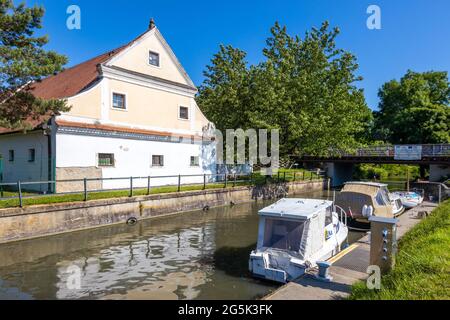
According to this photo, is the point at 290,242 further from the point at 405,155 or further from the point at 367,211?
the point at 405,155

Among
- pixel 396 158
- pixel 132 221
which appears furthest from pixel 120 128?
pixel 396 158

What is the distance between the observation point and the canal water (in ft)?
26.9

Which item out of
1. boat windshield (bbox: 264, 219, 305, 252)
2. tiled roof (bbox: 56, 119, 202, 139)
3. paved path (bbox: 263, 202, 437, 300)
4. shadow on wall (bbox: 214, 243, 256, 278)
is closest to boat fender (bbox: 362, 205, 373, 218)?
paved path (bbox: 263, 202, 437, 300)

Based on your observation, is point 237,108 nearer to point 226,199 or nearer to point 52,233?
point 226,199

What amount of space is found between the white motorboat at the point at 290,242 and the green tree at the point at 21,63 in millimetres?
10775

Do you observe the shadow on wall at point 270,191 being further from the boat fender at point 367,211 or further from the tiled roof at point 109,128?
the boat fender at point 367,211

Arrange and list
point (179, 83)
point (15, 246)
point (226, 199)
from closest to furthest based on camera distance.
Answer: point (15, 246), point (226, 199), point (179, 83)

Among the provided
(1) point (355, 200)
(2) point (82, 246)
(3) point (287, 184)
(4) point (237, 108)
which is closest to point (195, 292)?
(2) point (82, 246)

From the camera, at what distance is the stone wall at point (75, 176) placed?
54.8ft

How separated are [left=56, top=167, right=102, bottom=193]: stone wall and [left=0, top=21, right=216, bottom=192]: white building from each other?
5cm

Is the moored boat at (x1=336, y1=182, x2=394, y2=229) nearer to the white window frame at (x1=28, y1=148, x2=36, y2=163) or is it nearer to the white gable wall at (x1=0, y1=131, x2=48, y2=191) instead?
the white gable wall at (x1=0, y1=131, x2=48, y2=191)

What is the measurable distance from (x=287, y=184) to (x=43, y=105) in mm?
22088

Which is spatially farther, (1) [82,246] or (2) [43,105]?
(2) [43,105]

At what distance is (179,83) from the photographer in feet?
79.8
